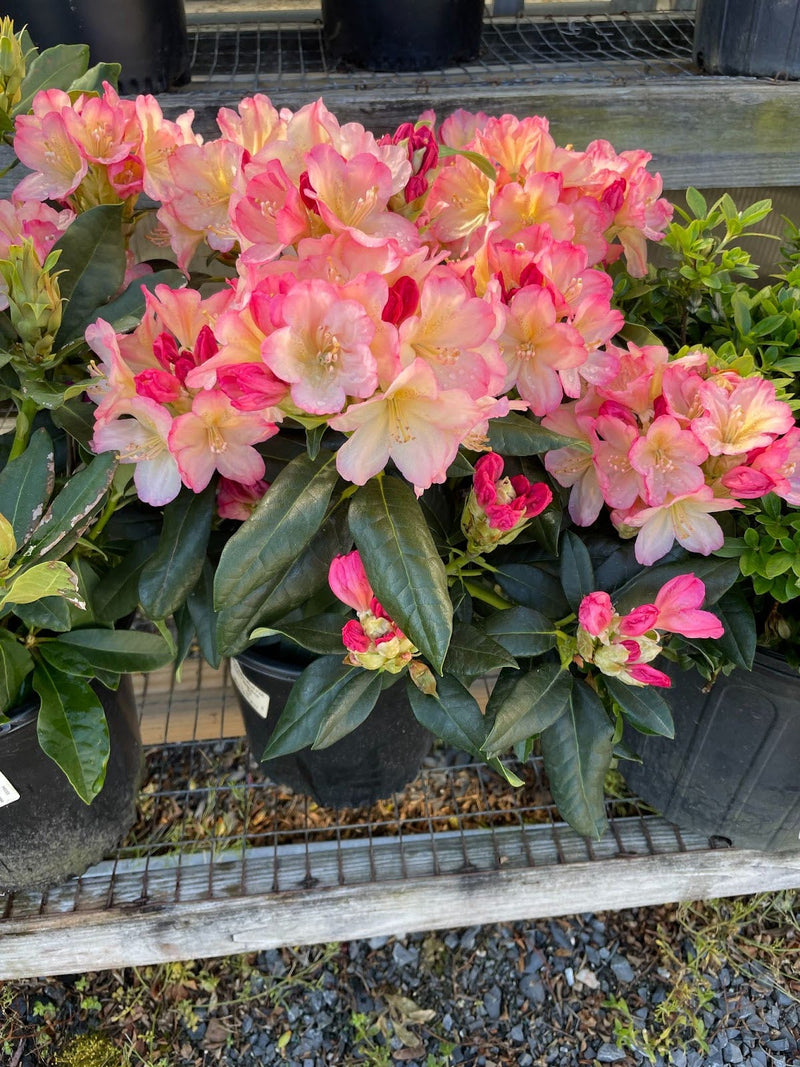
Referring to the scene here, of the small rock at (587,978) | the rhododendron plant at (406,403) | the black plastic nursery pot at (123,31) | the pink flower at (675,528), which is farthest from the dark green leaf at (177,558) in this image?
the small rock at (587,978)

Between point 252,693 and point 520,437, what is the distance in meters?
0.58

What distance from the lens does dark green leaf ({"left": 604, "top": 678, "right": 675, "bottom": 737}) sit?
832 mm

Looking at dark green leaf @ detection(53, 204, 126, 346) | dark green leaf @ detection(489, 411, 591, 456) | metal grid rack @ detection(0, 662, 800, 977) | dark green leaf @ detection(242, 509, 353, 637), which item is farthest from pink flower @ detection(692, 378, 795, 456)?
metal grid rack @ detection(0, 662, 800, 977)

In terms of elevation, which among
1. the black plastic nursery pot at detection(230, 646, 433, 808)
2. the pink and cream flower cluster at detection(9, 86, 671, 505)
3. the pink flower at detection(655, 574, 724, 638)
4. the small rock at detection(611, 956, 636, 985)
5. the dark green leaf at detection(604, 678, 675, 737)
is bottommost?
the small rock at detection(611, 956, 636, 985)

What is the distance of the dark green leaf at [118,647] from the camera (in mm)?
931

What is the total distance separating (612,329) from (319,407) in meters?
0.30

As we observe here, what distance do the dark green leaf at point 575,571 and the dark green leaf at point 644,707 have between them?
0.10m

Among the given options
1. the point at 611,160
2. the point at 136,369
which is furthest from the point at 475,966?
the point at 611,160

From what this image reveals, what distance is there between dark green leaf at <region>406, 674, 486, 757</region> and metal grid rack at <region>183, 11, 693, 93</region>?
34.5 inches

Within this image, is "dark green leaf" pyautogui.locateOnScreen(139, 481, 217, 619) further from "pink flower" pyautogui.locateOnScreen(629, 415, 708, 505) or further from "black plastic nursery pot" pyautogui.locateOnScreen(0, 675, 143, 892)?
"pink flower" pyautogui.locateOnScreen(629, 415, 708, 505)

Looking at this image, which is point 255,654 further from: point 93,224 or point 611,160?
point 611,160

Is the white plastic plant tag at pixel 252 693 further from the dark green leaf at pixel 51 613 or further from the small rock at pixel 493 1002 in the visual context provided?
the small rock at pixel 493 1002

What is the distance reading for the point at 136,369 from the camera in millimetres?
735

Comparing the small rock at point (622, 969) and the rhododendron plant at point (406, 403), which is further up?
the rhododendron plant at point (406, 403)
